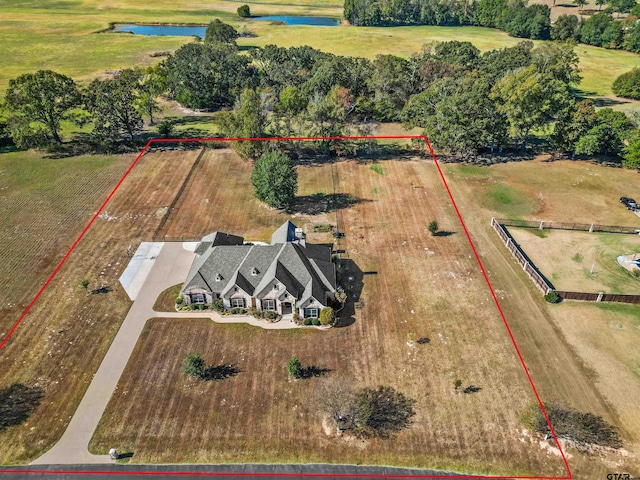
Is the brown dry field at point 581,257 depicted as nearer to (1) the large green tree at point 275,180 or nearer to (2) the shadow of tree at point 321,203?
(2) the shadow of tree at point 321,203

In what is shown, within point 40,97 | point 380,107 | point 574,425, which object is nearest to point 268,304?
point 574,425

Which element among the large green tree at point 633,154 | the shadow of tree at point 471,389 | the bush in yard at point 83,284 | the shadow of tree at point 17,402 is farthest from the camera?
the large green tree at point 633,154

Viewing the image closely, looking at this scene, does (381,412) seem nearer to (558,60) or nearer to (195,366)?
(195,366)

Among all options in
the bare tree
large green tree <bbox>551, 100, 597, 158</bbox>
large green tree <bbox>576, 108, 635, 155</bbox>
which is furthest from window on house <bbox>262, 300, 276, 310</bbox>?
large green tree <bbox>576, 108, 635, 155</bbox>

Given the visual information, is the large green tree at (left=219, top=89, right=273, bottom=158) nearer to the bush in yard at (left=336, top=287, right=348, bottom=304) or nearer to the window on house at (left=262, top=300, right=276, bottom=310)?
the window on house at (left=262, top=300, right=276, bottom=310)

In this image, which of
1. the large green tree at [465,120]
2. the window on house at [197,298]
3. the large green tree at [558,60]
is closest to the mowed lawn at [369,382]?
the window on house at [197,298]

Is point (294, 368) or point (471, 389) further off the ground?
point (294, 368)

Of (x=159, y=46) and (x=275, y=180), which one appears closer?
(x=275, y=180)
